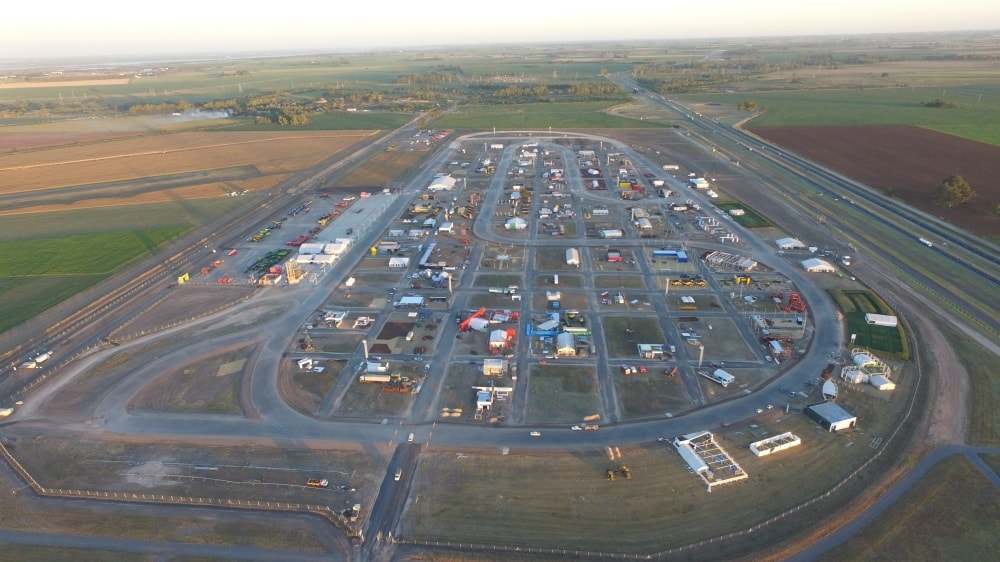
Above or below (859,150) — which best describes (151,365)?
below

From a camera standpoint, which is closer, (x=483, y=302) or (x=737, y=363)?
(x=737, y=363)

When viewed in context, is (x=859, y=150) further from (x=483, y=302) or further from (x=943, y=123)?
(x=483, y=302)

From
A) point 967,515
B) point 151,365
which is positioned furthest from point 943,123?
point 151,365

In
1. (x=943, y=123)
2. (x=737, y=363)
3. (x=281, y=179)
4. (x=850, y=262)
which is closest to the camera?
(x=737, y=363)

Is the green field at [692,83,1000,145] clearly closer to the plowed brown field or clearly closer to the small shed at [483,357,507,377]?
the plowed brown field

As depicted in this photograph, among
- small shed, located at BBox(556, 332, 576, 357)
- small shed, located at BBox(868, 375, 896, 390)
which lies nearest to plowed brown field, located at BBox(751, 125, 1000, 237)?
small shed, located at BBox(868, 375, 896, 390)

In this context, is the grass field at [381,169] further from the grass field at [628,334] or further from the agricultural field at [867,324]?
the agricultural field at [867,324]

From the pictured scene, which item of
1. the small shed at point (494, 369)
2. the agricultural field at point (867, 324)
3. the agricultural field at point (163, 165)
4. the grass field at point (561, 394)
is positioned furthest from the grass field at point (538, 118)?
the small shed at point (494, 369)
